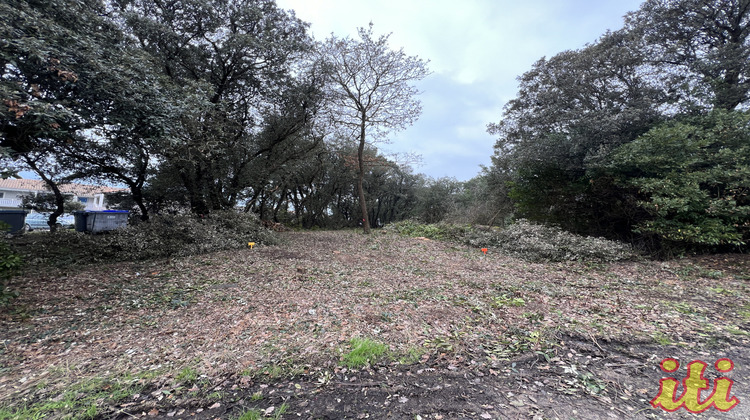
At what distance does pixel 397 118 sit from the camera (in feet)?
35.7

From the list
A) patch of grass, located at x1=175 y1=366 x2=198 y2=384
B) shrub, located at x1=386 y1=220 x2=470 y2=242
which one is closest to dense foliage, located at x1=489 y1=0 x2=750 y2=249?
shrub, located at x1=386 y1=220 x2=470 y2=242

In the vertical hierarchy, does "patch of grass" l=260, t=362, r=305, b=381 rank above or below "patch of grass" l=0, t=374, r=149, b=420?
above

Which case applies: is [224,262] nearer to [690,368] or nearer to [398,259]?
[398,259]

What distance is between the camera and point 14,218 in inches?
374

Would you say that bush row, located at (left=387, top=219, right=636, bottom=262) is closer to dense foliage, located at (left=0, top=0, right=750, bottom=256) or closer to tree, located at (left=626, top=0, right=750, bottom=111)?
dense foliage, located at (left=0, top=0, right=750, bottom=256)

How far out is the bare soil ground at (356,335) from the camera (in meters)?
1.83

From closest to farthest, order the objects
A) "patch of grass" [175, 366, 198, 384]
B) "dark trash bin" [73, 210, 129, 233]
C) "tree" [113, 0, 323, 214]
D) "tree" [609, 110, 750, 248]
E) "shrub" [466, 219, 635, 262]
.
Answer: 1. "patch of grass" [175, 366, 198, 384]
2. "tree" [609, 110, 750, 248]
3. "shrub" [466, 219, 635, 262]
4. "tree" [113, 0, 323, 214]
5. "dark trash bin" [73, 210, 129, 233]

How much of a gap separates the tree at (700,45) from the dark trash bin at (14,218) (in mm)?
18956

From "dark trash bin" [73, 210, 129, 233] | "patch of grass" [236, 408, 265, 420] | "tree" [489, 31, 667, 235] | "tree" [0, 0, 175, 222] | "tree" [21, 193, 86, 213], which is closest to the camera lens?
"patch of grass" [236, 408, 265, 420]

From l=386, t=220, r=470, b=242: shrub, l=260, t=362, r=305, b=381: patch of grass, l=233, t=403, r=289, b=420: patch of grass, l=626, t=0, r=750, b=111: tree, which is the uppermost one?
l=626, t=0, r=750, b=111: tree

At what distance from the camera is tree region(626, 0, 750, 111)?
671 cm

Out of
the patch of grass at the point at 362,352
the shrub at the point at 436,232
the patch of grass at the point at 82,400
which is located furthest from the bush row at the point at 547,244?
the patch of grass at the point at 82,400

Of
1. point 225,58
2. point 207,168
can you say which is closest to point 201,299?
point 207,168

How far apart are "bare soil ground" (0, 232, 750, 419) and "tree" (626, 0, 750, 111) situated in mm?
4693
